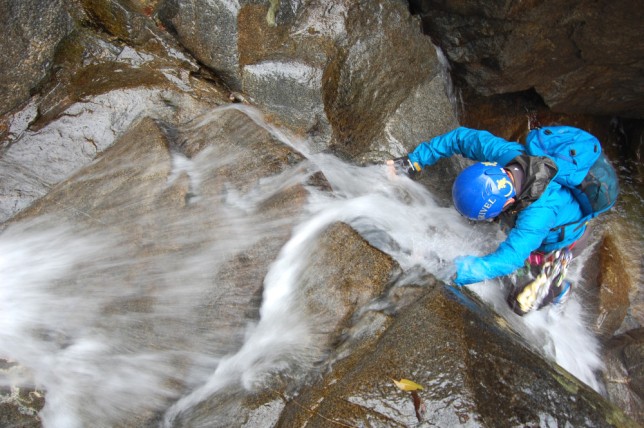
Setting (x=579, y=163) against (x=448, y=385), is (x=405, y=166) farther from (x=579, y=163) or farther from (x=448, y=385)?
(x=448, y=385)

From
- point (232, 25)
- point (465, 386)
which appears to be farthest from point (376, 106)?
point (465, 386)

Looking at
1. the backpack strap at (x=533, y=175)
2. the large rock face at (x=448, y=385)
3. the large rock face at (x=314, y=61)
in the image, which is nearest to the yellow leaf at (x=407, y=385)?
the large rock face at (x=448, y=385)

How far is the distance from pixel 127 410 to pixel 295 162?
8.21 feet

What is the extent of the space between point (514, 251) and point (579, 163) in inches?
36.9

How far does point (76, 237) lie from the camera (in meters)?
4.15

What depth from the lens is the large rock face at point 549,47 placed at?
4.88 meters

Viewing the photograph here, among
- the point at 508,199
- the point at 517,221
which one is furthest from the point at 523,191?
the point at 517,221

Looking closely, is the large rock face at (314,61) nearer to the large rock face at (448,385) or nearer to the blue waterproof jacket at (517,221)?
the blue waterproof jacket at (517,221)

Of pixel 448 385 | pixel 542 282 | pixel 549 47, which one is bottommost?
pixel 542 282

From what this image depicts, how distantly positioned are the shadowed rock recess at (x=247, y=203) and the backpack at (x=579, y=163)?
121 centimetres

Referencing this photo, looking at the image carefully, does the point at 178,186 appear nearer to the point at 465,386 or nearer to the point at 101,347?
the point at 101,347

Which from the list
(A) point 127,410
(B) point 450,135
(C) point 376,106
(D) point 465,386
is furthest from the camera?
(C) point 376,106

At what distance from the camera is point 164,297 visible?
4.00 meters

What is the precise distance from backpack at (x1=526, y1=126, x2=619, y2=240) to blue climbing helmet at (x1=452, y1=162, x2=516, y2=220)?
49 cm
